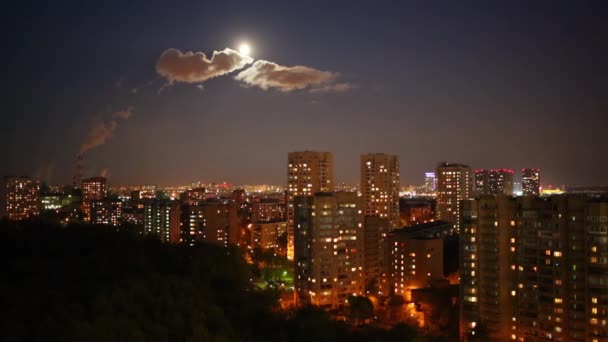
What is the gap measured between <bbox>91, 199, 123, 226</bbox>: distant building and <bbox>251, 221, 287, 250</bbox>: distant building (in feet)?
19.1

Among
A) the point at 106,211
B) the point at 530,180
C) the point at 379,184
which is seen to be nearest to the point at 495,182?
the point at 530,180

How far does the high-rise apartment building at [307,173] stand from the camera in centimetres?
1656

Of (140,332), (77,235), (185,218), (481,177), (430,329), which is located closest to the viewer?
(140,332)

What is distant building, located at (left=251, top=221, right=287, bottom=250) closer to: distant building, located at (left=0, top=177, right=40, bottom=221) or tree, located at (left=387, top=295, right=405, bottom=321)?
tree, located at (left=387, top=295, right=405, bottom=321)

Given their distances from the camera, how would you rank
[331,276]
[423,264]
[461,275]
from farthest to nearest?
[423,264] → [331,276] → [461,275]

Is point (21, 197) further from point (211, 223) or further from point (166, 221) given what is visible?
A: point (211, 223)

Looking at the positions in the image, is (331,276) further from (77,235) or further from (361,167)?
(361,167)

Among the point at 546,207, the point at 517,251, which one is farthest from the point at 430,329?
the point at 546,207

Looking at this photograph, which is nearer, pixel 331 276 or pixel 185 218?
pixel 331 276

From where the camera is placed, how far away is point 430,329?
982 cm

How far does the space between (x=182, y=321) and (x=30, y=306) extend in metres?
1.50

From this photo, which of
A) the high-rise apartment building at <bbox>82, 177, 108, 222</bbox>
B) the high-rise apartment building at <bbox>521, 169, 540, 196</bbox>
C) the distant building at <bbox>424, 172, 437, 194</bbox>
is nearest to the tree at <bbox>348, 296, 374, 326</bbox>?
the high-rise apartment building at <bbox>521, 169, 540, 196</bbox>

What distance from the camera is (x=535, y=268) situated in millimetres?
8523

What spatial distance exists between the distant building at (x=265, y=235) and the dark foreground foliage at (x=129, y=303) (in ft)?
25.9
